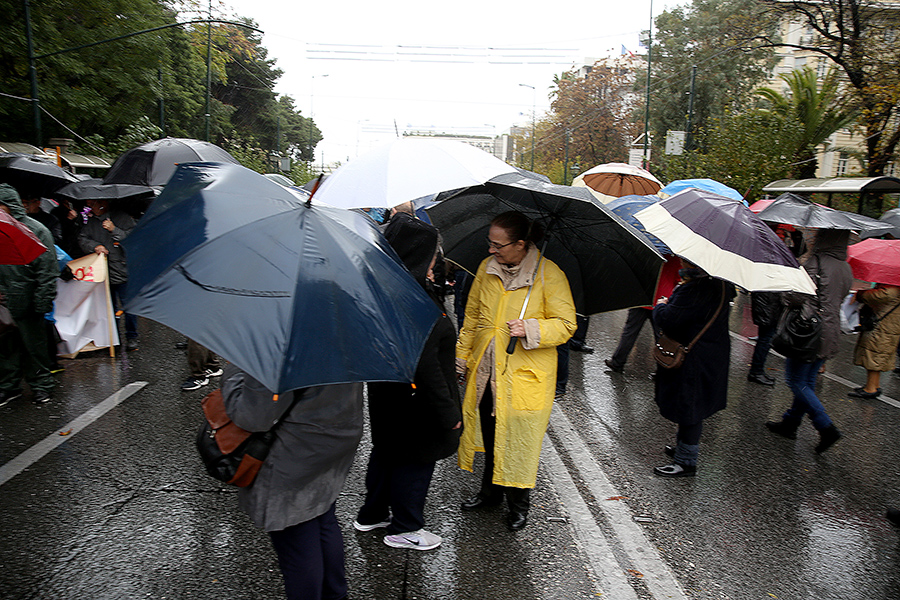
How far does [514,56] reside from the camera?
1043 inches

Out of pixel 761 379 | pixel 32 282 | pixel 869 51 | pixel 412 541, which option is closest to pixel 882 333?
pixel 761 379

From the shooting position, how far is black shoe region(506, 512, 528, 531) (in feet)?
12.5

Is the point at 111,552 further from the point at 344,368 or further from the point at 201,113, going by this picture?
the point at 201,113

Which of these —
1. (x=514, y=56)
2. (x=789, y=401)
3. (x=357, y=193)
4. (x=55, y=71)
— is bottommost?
(x=789, y=401)

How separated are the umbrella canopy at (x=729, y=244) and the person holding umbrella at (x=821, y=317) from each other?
2.02m

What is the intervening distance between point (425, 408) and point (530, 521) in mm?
1381

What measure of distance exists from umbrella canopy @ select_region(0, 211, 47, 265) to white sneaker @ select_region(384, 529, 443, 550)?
2.76m

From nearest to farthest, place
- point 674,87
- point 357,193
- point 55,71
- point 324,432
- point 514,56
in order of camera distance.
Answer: point 324,432 → point 357,193 → point 55,71 → point 514,56 → point 674,87

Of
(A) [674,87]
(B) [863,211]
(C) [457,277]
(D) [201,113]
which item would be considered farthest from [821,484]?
(D) [201,113]

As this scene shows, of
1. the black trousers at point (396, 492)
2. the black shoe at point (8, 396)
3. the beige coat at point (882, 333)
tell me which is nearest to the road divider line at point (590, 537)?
the black trousers at point (396, 492)

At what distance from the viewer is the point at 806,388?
5379 mm

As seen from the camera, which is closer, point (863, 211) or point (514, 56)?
point (863, 211)

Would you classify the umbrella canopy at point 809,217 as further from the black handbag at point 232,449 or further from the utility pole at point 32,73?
the utility pole at point 32,73

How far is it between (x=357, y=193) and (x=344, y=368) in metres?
1.51
